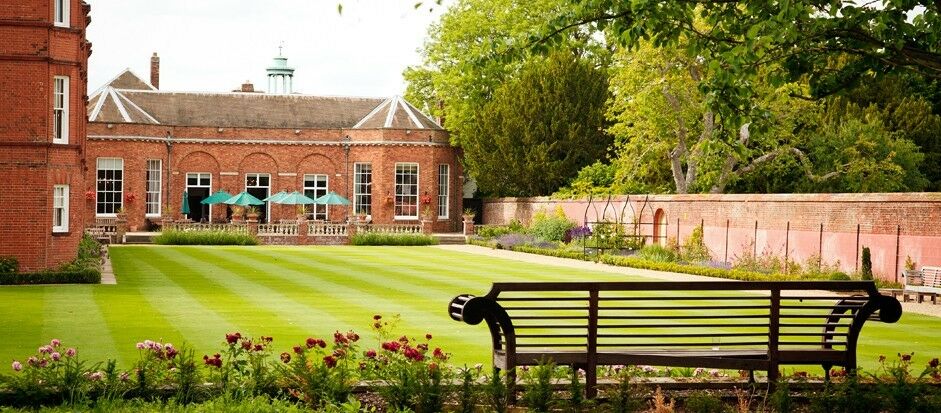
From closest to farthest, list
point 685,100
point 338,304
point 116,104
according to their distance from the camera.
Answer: point 338,304 → point 685,100 → point 116,104

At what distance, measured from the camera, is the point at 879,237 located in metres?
28.0

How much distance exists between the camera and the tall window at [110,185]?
53125mm

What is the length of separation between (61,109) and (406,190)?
3034 cm

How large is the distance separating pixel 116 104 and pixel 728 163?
82.2 ft

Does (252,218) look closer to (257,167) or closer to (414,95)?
(257,167)

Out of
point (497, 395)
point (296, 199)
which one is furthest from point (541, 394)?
point (296, 199)

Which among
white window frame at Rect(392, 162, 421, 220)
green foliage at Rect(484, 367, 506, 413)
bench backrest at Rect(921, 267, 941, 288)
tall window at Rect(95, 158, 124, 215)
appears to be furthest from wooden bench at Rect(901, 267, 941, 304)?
tall window at Rect(95, 158, 124, 215)

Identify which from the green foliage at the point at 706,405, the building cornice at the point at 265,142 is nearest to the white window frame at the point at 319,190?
the building cornice at the point at 265,142

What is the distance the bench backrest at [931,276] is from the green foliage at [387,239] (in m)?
27.1

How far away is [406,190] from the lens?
188 ft

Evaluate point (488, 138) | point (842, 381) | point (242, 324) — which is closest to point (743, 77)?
point (842, 381)

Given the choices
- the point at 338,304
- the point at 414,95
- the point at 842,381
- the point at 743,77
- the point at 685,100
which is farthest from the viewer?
the point at 414,95

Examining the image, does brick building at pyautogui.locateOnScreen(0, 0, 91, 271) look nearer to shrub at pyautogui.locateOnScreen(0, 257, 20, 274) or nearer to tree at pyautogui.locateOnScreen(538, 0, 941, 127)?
shrub at pyautogui.locateOnScreen(0, 257, 20, 274)

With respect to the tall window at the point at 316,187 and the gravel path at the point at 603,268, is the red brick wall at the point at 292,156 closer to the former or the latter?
the tall window at the point at 316,187
